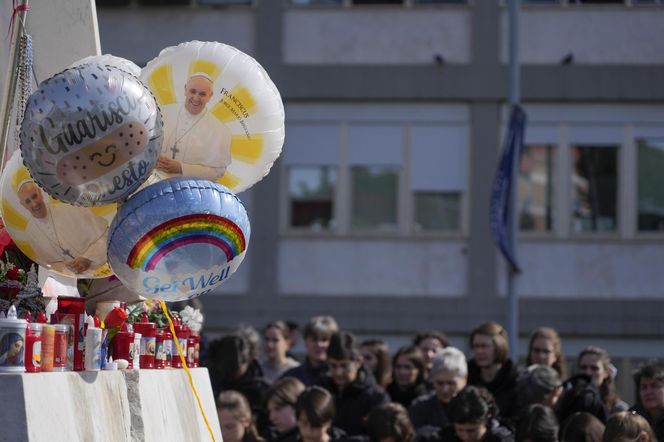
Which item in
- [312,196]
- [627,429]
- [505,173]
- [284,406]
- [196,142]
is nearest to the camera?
[196,142]

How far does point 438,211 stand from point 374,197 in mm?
955

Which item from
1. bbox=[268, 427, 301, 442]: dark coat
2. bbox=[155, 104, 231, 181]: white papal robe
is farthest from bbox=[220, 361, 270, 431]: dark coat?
bbox=[155, 104, 231, 181]: white papal robe

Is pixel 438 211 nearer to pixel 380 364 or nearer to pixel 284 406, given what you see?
pixel 380 364

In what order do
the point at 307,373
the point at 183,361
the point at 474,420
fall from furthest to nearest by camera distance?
the point at 307,373
the point at 474,420
the point at 183,361

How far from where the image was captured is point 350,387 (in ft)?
31.8

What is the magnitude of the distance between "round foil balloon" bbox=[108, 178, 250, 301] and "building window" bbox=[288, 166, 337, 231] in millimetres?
14829

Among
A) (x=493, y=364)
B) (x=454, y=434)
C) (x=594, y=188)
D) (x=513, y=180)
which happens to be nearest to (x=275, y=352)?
(x=493, y=364)

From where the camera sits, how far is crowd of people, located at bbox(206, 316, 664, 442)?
26.6 feet

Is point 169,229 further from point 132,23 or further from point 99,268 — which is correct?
point 132,23

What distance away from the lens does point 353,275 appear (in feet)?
65.5

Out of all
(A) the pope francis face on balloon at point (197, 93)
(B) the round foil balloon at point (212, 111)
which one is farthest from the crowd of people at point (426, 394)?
(A) the pope francis face on balloon at point (197, 93)

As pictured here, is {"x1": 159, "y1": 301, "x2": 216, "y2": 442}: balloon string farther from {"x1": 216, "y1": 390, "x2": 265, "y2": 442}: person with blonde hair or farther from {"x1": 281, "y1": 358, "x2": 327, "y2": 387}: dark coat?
{"x1": 281, "y1": 358, "x2": 327, "y2": 387}: dark coat

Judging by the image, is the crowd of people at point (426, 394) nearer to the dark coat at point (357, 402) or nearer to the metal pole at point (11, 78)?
the dark coat at point (357, 402)

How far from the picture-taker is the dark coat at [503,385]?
9380 mm
